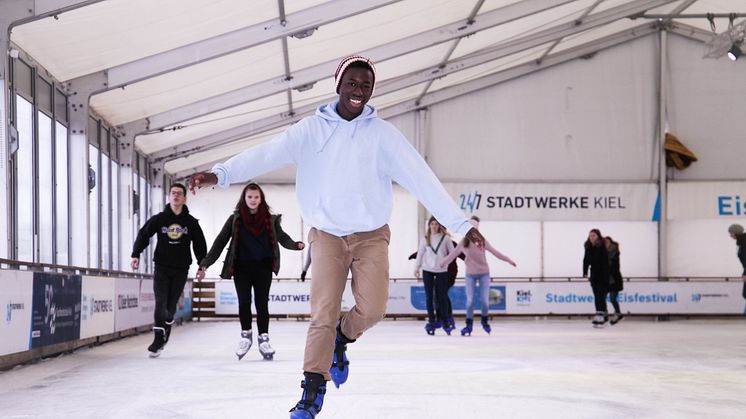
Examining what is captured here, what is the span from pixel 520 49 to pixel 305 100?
15.0 ft

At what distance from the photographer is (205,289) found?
23.3 meters

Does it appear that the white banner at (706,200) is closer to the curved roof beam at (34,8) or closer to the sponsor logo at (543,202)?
the sponsor logo at (543,202)

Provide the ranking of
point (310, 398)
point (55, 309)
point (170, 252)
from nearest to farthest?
1. point (310, 398)
2. point (170, 252)
3. point (55, 309)

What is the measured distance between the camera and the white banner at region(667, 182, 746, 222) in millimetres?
24719

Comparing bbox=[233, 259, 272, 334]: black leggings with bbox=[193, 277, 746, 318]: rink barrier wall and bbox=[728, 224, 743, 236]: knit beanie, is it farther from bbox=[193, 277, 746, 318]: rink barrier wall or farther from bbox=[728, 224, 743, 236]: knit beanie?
bbox=[193, 277, 746, 318]: rink barrier wall

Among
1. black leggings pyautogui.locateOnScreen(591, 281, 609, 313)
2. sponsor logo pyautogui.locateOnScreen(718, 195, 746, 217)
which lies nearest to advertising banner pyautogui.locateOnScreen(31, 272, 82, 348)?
black leggings pyautogui.locateOnScreen(591, 281, 609, 313)

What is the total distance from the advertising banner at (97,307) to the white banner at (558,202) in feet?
43.6

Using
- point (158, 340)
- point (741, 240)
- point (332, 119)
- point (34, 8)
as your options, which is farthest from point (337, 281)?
point (741, 240)

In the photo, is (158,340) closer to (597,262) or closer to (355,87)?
(355,87)

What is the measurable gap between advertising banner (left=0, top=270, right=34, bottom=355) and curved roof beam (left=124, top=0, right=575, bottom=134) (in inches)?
340

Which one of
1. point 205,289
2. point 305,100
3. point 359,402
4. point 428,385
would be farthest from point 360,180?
point 205,289

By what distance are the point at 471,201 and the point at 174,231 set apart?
15906 mm

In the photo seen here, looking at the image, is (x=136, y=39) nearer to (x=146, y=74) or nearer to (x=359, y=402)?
(x=146, y=74)

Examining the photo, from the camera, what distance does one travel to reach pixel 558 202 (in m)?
25.1
